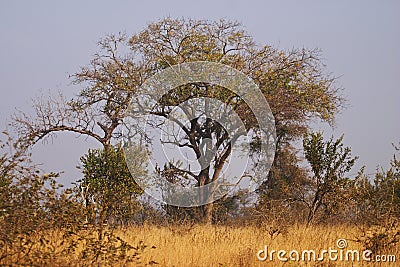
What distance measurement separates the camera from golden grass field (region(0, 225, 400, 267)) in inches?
418

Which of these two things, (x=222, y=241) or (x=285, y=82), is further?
(x=285, y=82)

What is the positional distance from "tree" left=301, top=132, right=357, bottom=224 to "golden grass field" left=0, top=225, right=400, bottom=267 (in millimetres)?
3190

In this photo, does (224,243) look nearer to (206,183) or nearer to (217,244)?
(217,244)

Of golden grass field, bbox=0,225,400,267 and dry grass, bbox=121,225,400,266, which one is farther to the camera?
dry grass, bbox=121,225,400,266

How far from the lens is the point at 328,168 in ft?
63.7

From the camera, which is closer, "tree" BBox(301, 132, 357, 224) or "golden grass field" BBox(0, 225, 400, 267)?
"golden grass field" BBox(0, 225, 400, 267)

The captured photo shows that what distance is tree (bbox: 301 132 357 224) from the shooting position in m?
19.2

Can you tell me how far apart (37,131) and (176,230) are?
940cm

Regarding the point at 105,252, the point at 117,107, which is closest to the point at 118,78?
the point at 117,107

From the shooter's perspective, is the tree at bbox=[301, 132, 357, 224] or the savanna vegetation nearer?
the savanna vegetation

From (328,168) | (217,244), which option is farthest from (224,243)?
(328,168)

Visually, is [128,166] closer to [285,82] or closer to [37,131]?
[37,131]

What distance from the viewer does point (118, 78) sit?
22.6 m

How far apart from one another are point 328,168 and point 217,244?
766 cm
